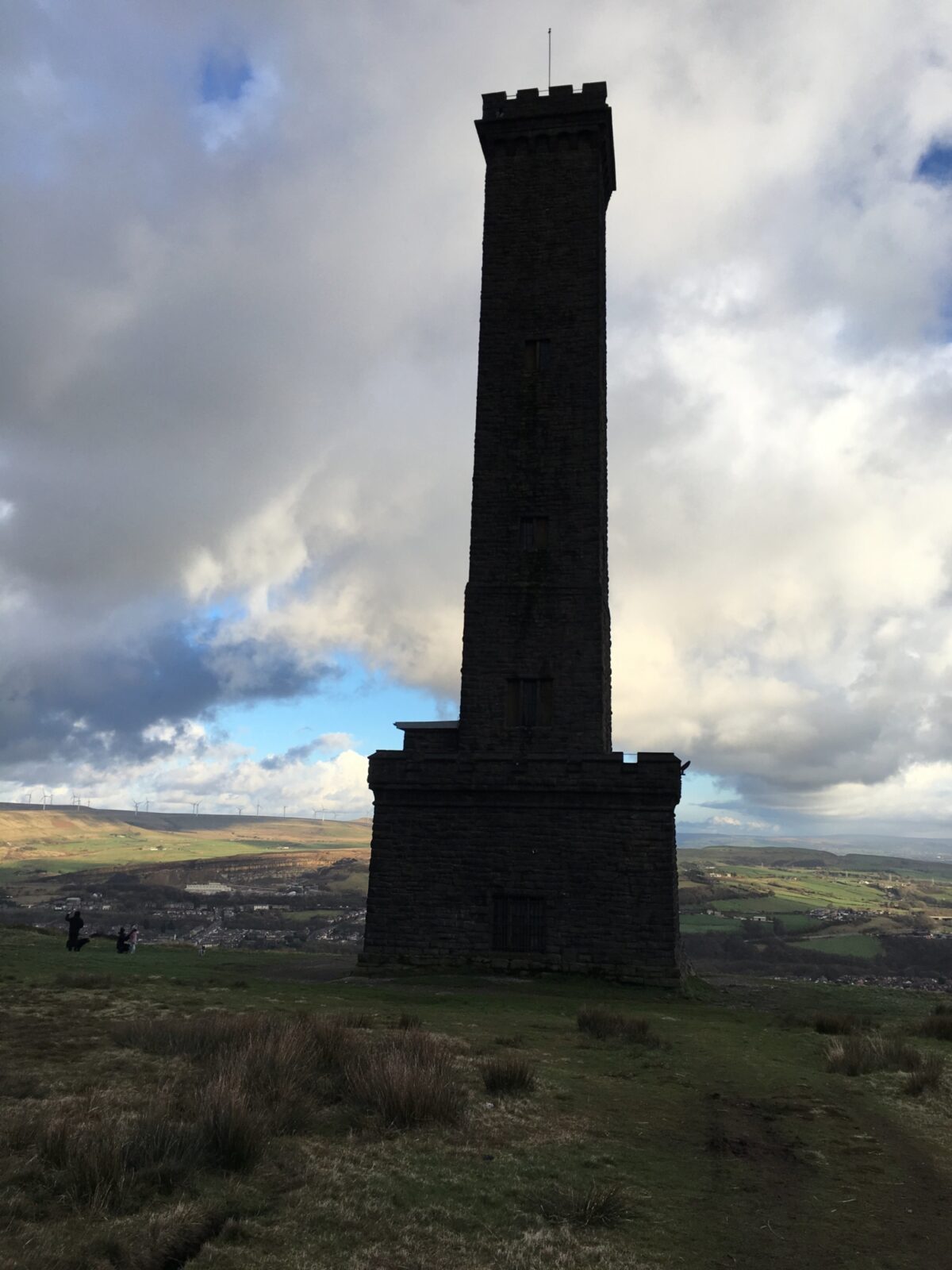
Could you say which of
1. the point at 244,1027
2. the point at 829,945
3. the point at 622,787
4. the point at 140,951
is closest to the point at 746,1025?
the point at 622,787

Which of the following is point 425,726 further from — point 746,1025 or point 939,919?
point 939,919

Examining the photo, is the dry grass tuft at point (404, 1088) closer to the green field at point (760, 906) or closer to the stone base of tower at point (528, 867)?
the stone base of tower at point (528, 867)

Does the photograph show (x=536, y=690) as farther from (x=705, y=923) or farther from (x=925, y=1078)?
(x=705, y=923)

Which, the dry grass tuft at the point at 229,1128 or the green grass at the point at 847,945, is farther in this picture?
the green grass at the point at 847,945

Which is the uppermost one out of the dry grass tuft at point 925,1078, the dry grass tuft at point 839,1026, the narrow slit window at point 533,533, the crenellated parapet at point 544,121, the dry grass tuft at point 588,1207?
the crenellated parapet at point 544,121

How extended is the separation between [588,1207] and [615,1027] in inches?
323

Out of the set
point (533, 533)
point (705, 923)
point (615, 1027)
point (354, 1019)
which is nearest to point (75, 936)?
point (354, 1019)

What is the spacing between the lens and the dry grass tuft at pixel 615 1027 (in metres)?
13.5

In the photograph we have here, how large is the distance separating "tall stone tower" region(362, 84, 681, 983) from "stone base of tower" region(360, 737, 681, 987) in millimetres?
48

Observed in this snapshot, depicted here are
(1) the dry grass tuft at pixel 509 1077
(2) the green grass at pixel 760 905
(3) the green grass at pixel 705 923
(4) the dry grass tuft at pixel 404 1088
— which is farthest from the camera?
(2) the green grass at pixel 760 905

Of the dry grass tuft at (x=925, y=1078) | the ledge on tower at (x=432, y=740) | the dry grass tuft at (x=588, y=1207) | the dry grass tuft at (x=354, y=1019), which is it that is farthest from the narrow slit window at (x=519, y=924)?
the dry grass tuft at (x=588, y=1207)

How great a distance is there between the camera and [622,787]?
76.0 ft

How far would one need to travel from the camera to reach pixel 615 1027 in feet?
46.2

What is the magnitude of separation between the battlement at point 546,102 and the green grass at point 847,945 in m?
53.9
